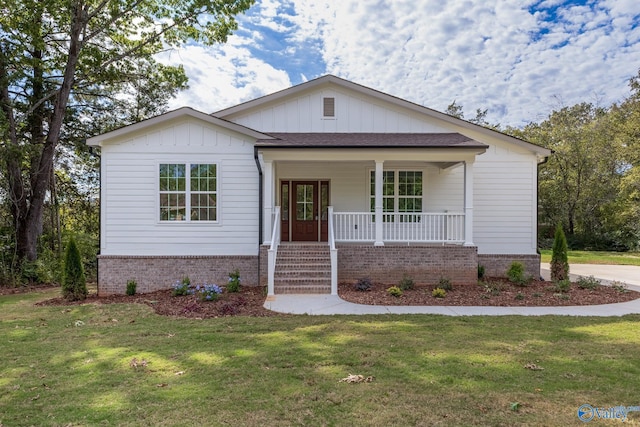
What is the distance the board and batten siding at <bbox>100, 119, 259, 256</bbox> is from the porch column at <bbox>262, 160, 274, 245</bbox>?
44 cm

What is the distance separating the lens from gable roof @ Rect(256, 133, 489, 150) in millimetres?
9336

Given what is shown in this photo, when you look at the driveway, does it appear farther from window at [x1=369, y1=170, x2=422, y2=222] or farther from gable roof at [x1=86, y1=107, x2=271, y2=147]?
gable roof at [x1=86, y1=107, x2=271, y2=147]

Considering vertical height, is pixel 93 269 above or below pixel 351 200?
below

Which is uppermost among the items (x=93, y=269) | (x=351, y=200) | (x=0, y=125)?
(x=0, y=125)

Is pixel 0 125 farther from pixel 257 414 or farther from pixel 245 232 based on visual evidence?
pixel 257 414

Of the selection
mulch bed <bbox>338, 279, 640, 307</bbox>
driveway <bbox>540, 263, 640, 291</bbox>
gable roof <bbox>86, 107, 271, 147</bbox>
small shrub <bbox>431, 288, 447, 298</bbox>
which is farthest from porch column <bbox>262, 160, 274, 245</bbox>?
driveway <bbox>540, 263, 640, 291</bbox>

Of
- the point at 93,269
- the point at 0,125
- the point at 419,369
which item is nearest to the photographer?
the point at 419,369

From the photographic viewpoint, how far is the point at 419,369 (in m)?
3.99

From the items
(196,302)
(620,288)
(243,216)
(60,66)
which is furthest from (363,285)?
(60,66)

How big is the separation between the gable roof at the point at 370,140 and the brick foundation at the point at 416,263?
2.75 m

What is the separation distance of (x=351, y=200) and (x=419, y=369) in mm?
7768

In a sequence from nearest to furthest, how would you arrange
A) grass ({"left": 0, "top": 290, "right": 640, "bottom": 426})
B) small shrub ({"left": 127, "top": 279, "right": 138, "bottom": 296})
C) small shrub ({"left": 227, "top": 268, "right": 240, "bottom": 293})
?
1. grass ({"left": 0, "top": 290, "right": 640, "bottom": 426})
2. small shrub ({"left": 227, "top": 268, "right": 240, "bottom": 293})
3. small shrub ({"left": 127, "top": 279, "right": 138, "bottom": 296})

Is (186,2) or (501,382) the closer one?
(501,382)

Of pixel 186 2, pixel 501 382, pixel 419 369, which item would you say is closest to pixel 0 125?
pixel 186 2
